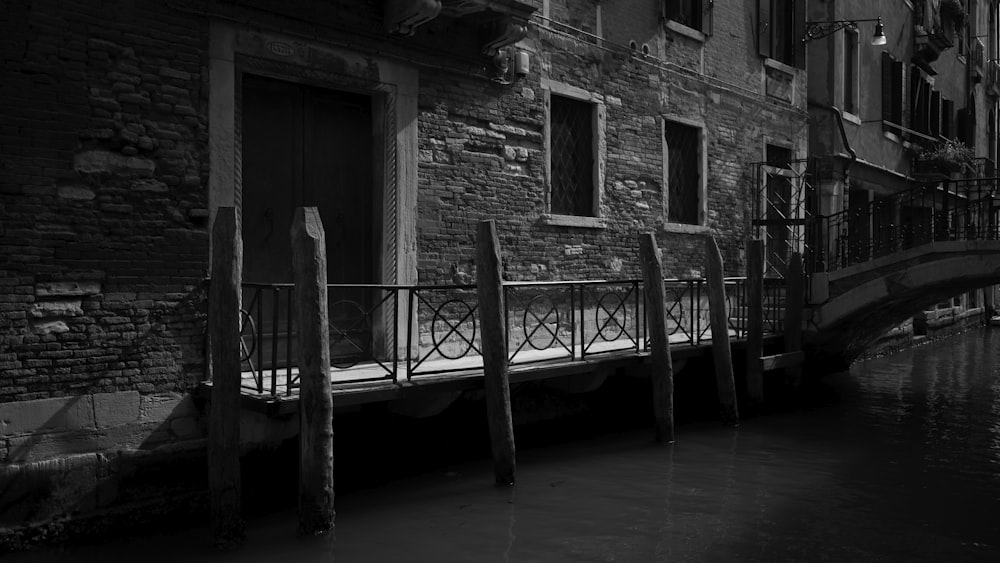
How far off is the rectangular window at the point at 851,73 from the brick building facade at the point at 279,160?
431cm

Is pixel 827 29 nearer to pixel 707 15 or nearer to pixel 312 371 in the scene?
pixel 707 15

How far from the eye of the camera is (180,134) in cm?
549

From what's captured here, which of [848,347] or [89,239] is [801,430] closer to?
[848,347]

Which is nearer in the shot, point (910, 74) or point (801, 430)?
point (801, 430)

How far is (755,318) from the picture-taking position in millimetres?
8547

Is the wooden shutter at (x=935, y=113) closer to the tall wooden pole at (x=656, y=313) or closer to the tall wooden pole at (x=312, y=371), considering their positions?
the tall wooden pole at (x=656, y=313)

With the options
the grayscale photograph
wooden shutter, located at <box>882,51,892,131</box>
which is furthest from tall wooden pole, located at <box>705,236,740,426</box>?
wooden shutter, located at <box>882,51,892,131</box>

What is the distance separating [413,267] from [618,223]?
301cm

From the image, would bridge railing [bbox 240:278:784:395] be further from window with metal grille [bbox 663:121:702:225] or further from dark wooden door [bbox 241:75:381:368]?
window with metal grille [bbox 663:121:702:225]

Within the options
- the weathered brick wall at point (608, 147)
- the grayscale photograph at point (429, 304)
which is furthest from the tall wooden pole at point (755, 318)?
the weathered brick wall at point (608, 147)

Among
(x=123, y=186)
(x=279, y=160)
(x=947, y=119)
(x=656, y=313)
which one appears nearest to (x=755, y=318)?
(x=656, y=313)

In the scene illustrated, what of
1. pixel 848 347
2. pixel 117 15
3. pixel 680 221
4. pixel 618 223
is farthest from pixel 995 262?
pixel 117 15

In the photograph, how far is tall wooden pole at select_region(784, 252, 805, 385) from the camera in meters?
9.41

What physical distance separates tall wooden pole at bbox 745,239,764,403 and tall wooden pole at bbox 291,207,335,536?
5130 millimetres
